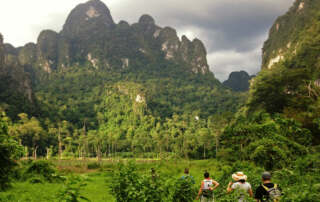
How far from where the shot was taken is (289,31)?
10562 cm

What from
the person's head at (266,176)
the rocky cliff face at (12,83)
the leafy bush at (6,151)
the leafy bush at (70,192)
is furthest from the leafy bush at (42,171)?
the rocky cliff face at (12,83)

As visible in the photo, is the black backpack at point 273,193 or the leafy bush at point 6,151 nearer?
the black backpack at point 273,193

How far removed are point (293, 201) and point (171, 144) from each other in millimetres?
84651

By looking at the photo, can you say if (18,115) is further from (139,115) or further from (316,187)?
(316,187)

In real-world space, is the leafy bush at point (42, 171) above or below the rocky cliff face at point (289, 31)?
below

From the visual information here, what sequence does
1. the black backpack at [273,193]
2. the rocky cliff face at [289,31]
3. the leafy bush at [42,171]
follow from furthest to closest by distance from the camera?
the rocky cliff face at [289,31]
the leafy bush at [42,171]
the black backpack at [273,193]

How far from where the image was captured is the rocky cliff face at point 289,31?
92.0m

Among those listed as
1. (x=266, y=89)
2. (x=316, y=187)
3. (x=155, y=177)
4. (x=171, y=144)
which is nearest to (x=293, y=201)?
(x=316, y=187)

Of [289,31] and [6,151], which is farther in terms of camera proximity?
[289,31]

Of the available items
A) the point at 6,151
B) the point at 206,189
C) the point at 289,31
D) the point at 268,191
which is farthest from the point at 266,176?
the point at 289,31

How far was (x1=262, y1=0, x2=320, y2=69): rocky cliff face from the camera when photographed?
92000 millimetres

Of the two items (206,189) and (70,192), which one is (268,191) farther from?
(70,192)

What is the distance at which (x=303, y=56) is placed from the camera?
62.5 metres

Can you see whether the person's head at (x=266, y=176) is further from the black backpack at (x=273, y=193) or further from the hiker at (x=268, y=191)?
the black backpack at (x=273, y=193)
